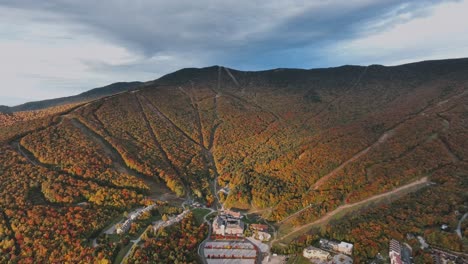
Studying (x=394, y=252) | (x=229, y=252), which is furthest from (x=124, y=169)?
(x=394, y=252)

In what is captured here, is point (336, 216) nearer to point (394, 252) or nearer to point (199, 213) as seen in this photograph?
point (394, 252)

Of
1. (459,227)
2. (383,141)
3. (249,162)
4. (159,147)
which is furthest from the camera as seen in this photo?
(159,147)

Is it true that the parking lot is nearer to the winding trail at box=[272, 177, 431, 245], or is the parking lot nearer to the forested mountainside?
the winding trail at box=[272, 177, 431, 245]

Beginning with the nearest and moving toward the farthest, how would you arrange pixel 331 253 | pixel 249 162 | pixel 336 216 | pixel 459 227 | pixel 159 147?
pixel 331 253, pixel 459 227, pixel 336 216, pixel 249 162, pixel 159 147

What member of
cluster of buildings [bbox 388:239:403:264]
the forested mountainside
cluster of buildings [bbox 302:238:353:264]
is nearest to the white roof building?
cluster of buildings [bbox 302:238:353:264]

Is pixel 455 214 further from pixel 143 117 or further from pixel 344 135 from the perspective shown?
pixel 143 117

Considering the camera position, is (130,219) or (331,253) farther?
(130,219)
